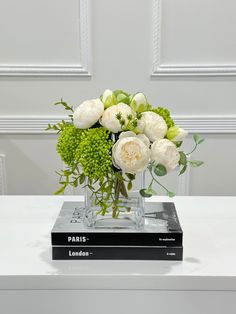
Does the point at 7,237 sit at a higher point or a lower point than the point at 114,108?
lower

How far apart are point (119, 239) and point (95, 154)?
242mm

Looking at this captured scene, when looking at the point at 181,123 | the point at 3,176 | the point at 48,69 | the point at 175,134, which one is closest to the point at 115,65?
the point at 48,69

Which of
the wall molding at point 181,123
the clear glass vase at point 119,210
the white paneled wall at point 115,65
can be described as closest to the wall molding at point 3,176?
the white paneled wall at point 115,65

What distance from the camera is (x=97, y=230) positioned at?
1144 mm

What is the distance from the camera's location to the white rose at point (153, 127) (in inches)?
42.9

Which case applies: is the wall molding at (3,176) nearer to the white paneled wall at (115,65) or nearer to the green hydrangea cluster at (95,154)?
the white paneled wall at (115,65)

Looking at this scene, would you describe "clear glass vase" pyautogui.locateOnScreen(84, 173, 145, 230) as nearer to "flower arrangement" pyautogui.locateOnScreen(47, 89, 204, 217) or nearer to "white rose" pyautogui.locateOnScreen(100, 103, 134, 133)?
"flower arrangement" pyautogui.locateOnScreen(47, 89, 204, 217)

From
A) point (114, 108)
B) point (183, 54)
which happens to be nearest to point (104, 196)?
point (114, 108)

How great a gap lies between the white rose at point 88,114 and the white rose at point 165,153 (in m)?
0.16

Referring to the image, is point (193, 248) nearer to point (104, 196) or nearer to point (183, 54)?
point (104, 196)

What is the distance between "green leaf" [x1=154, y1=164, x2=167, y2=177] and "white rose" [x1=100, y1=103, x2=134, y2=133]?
128 millimetres

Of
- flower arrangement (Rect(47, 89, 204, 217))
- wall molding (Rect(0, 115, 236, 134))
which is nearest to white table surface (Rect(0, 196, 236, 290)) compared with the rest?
flower arrangement (Rect(47, 89, 204, 217))

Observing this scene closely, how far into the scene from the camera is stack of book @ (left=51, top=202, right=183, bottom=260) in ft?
3.69
